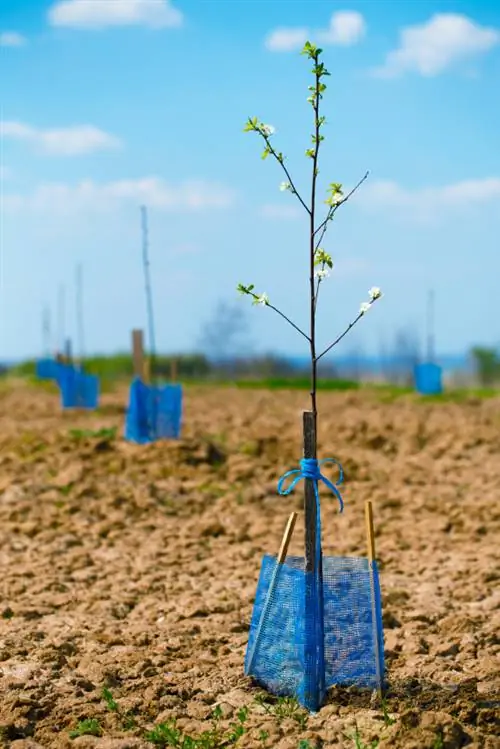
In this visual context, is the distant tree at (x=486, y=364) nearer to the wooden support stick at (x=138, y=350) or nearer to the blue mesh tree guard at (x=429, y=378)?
the blue mesh tree guard at (x=429, y=378)

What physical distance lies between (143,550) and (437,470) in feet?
12.3

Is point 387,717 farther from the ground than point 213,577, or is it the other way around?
point 387,717

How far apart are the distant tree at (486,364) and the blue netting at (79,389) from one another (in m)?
12.9

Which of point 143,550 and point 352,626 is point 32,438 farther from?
point 352,626

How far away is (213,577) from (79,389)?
7.85 meters

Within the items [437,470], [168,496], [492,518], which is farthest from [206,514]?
[437,470]

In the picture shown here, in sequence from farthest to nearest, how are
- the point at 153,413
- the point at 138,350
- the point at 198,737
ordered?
the point at 138,350 < the point at 153,413 < the point at 198,737

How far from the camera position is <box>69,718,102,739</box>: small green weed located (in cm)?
335

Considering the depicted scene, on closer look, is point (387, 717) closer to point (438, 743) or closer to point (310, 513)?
point (438, 743)

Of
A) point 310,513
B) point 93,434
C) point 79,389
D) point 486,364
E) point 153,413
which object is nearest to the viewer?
point 310,513

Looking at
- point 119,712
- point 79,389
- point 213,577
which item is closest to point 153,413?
point 213,577

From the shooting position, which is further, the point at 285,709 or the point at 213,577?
the point at 213,577

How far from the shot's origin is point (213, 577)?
5.75 meters

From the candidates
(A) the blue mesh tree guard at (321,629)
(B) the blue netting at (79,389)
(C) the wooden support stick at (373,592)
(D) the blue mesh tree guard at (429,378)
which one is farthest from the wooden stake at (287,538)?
(D) the blue mesh tree guard at (429,378)
